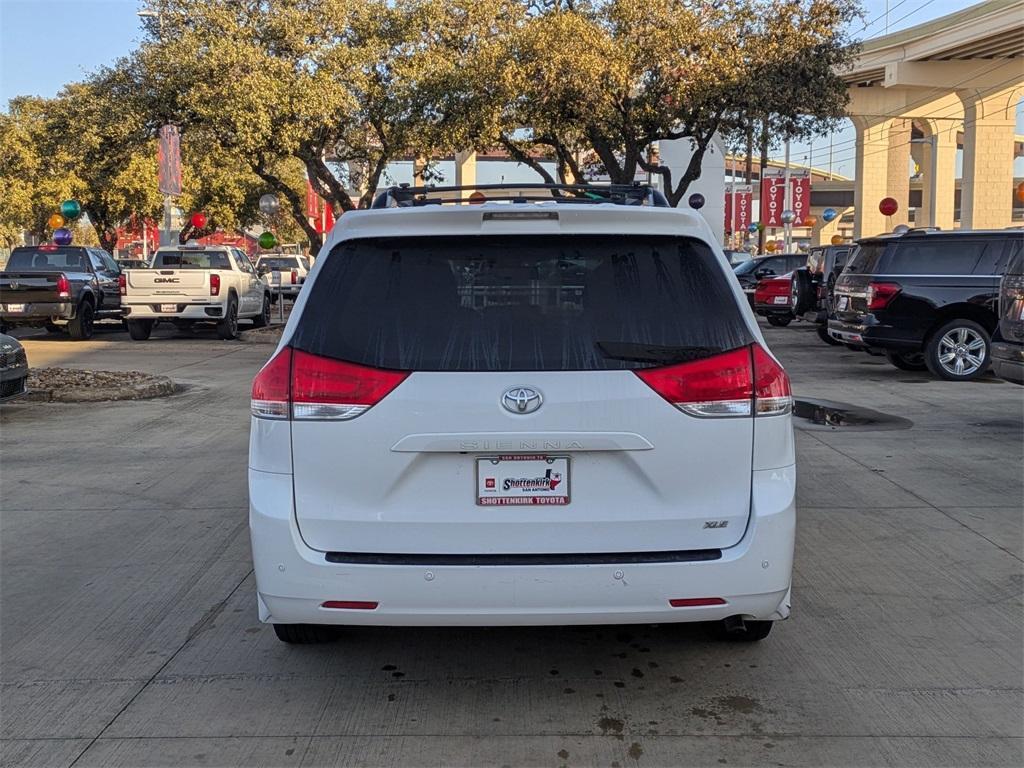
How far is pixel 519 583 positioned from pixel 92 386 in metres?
10.3

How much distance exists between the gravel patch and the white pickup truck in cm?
666

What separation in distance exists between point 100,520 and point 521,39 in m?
15.3

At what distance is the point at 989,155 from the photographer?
37344 mm

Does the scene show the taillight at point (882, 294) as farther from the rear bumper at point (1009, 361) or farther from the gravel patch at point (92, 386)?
the gravel patch at point (92, 386)

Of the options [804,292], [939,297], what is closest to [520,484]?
[939,297]

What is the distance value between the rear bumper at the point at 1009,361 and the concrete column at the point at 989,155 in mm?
30572

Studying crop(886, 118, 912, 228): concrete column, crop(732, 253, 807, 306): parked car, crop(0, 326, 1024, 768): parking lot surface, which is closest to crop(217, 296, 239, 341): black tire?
crop(732, 253, 807, 306): parked car

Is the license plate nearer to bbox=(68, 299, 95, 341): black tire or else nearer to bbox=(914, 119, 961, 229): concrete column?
bbox=(68, 299, 95, 341): black tire

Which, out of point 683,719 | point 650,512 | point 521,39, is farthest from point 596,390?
point 521,39

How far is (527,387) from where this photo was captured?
3.75m

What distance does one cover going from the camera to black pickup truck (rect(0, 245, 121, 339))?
19953 millimetres

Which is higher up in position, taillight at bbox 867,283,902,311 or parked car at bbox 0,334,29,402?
taillight at bbox 867,283,902,311

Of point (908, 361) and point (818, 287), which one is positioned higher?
point (818, 287)

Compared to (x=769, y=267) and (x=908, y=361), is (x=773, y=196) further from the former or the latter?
(x=908, y=361)
